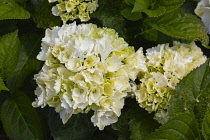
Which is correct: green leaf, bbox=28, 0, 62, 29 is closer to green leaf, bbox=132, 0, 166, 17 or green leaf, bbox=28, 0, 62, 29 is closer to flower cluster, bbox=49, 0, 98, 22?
flower cluster, bbox=49, 0, 98, 22

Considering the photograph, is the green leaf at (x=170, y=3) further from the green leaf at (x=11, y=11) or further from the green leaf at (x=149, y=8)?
the green leaf at (x=11, y=11)

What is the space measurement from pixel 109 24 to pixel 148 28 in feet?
0.58

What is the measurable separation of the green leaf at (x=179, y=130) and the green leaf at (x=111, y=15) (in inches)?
23.6

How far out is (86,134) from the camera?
144 cm

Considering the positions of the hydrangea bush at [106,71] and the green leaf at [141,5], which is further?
the green leaf at [141,5]

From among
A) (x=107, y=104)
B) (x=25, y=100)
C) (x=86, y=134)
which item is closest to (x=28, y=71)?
(x=25, y=100)

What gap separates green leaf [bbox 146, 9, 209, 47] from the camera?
1374 mm

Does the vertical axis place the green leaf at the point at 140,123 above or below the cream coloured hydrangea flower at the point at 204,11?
below

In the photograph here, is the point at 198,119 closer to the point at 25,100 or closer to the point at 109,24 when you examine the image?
the point at 109,24

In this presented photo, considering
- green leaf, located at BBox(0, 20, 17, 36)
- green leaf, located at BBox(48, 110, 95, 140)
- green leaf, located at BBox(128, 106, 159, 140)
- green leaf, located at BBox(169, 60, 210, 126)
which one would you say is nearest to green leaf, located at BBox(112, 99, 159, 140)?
green leaf, located at BBox(128, 106, 159, 140)

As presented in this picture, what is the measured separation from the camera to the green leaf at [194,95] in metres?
1.09

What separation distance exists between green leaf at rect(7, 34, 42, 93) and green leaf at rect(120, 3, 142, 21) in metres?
0.40

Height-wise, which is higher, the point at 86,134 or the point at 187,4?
the point at 187,4

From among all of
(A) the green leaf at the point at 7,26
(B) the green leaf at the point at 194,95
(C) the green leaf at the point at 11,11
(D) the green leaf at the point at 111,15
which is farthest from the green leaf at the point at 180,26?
(A) the green leaf at the point at 7,26
